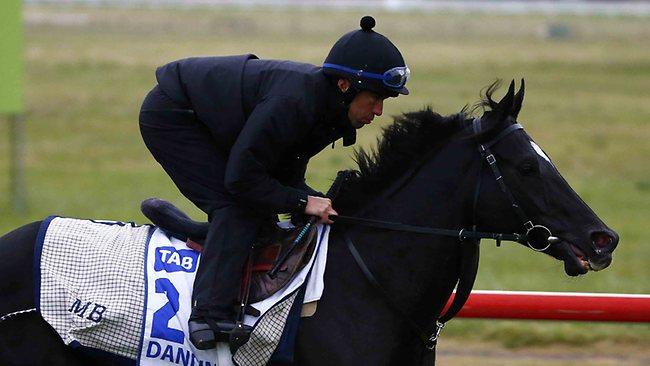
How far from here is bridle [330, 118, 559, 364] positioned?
4496 millimetres

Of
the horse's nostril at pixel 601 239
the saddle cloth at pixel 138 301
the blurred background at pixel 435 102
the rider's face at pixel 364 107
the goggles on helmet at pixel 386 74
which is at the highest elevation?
the goggles on helmet at pixel 386 74

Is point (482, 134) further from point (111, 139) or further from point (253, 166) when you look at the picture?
point (111, 139)

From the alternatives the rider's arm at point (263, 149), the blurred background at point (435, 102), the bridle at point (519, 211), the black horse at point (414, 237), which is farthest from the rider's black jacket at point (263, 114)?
the blurred background at point (435, 102)

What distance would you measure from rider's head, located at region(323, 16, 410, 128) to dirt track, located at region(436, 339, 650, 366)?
3506mm

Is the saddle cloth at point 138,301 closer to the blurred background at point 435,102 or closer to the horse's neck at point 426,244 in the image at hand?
the horse's neck at point 426,244

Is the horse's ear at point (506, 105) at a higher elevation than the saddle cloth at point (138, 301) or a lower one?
higher

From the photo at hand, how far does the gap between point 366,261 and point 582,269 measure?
0.85m

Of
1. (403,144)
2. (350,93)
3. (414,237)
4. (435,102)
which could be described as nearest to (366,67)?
(350,93)

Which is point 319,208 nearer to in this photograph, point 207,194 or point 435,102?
point 207,194

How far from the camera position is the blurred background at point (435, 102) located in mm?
10117

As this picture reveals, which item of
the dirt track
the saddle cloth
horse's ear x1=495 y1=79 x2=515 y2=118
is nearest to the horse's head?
horse's ear x1=495 y1=79 x2=515 y2=118

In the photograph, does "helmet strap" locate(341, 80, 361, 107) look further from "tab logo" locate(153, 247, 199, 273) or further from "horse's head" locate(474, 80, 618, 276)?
"tab logo" locate(153, 247, 199, 273)

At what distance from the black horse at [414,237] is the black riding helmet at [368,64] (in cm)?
23

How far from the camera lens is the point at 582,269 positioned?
439 cm
